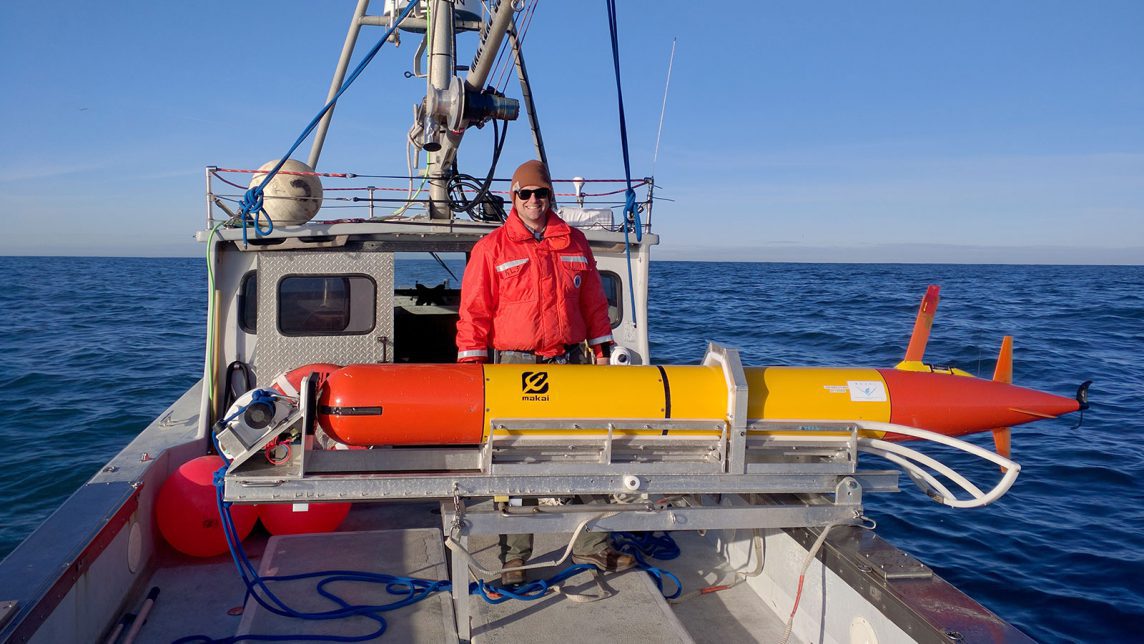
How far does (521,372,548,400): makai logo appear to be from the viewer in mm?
3160

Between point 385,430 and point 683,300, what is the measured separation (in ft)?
94.2

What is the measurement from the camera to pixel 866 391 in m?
3.43

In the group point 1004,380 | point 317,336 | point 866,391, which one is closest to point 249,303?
point 317,336

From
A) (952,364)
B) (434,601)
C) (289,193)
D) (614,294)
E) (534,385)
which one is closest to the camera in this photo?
(534,385)

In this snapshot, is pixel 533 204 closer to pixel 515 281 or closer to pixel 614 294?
pixel 515 281

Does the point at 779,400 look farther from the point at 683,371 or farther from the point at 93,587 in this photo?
the point at 93,587

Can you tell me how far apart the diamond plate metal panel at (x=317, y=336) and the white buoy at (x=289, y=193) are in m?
0.28

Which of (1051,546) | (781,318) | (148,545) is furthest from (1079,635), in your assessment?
(781,318)

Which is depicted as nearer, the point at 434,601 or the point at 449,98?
the point at 434,601

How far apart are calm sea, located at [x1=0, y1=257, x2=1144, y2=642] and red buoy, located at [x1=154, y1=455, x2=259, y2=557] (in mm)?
4007

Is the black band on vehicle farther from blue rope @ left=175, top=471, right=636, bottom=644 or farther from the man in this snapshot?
the man

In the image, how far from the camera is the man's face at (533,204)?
12.5ft

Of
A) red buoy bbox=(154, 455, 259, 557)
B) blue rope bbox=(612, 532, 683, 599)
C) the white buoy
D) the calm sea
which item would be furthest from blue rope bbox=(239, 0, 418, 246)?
the calm sea

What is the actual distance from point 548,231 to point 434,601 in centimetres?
187
